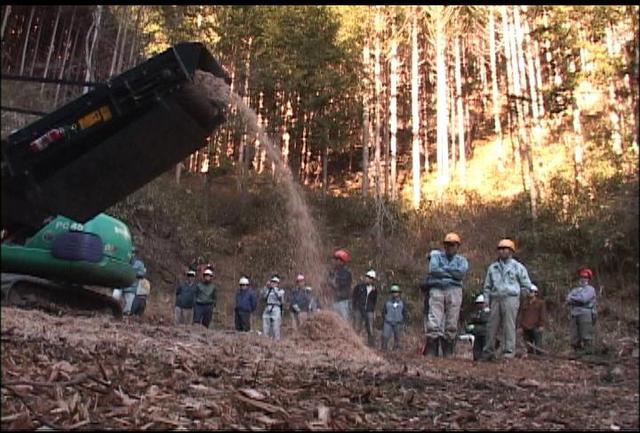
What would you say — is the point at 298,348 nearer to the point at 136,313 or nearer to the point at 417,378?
the point at 417,378

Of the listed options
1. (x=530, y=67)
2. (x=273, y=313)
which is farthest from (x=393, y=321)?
(x=530, y=67)

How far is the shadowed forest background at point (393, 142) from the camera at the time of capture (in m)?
15.1

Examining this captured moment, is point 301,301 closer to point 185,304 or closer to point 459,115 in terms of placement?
point 185,304

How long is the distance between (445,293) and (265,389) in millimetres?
4694

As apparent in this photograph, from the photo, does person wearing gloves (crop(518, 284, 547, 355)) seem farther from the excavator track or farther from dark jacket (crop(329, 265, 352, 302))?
the excavator track

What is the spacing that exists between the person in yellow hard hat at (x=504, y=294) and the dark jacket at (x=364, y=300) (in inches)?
157

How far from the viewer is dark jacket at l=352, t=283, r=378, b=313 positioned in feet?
39.3

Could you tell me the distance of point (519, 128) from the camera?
2375 cm

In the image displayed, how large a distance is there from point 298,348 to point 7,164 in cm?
369

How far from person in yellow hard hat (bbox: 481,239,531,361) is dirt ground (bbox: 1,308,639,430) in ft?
5.00

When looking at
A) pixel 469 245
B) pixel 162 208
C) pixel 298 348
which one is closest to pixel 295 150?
pixel 162 208

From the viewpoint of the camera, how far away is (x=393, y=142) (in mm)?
26781

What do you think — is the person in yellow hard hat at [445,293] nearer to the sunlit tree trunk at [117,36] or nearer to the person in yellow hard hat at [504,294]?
the person in yellow hard hat at [504,294]

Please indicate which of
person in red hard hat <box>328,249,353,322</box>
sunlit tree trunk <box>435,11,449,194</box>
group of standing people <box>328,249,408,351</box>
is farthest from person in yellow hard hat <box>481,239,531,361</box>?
sunlit tree trunk <box>435,11,449,194</box>
